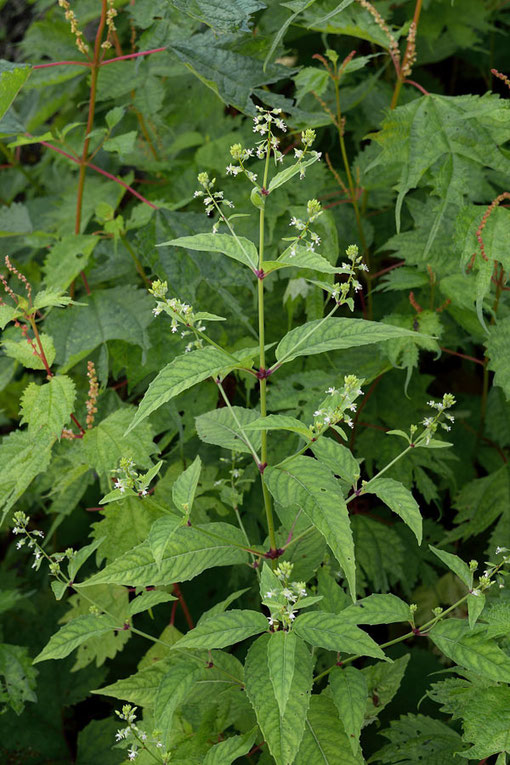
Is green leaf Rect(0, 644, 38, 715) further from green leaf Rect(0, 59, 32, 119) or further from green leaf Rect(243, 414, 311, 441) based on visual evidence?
green leaf Rect(0, 59, 32, 119)

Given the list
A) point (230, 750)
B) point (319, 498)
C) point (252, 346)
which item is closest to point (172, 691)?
point (230, 750)

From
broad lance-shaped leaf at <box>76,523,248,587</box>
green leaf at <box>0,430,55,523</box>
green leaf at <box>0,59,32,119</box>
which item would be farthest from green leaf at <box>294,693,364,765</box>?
green leaf at <box>0,59,32,119</box>

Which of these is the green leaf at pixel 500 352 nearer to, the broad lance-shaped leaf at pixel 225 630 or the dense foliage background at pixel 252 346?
the dense foliage background at pixel 252 346

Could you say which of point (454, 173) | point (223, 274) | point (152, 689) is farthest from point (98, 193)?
point (152, 689)

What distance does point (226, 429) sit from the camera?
Result: 117 centimetres

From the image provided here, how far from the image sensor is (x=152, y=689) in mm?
1194

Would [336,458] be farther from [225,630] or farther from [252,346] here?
[252,346]

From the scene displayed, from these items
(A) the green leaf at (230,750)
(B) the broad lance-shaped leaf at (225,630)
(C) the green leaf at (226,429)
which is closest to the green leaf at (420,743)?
(A) the green leaf at (230,750)

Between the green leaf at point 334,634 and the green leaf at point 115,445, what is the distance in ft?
1.65

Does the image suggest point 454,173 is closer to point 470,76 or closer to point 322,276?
point 322,276

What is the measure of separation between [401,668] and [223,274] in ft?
3.01

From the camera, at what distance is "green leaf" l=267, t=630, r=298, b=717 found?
2.79 ft

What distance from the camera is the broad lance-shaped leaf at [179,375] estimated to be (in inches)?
35.4

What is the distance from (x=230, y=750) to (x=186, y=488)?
0.40 m
